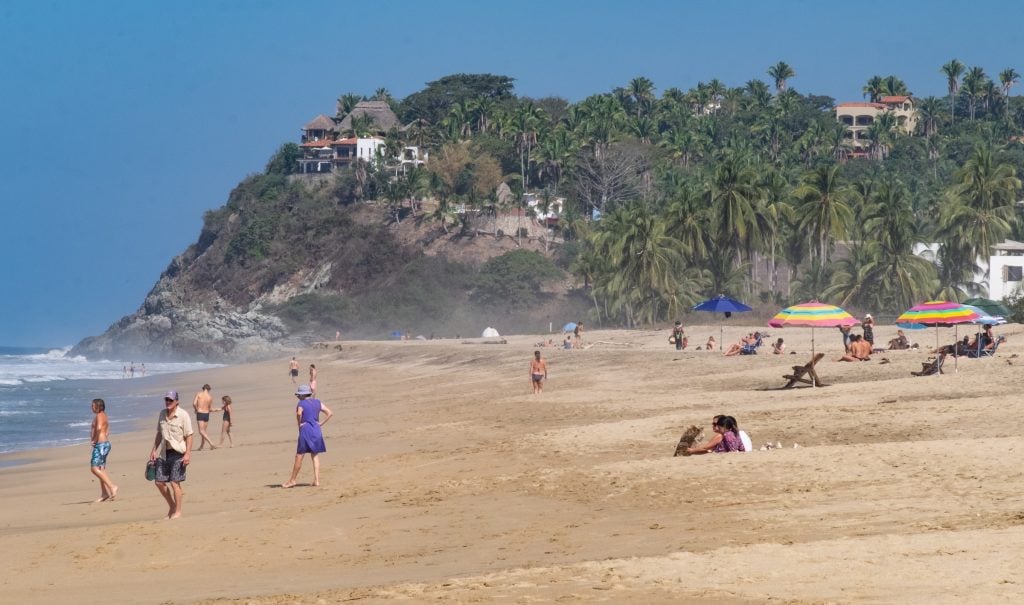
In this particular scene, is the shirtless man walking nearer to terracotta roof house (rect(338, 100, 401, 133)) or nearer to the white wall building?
the white wall building

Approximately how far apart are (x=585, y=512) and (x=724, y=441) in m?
3.20

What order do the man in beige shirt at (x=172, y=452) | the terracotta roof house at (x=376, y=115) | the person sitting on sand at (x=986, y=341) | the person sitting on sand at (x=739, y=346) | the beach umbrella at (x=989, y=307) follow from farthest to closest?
the terracotta roof house at (x=376, y=115) < the beach umbrella at (x=989, y=307) < the person sitting on sand at (x=739, y=346) < the person sitting on sand at (x=986, y=341) < the man in beige shirt at (x=172, y=452)

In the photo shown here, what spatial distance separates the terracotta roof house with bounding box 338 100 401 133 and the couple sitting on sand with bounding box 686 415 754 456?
107556 mm

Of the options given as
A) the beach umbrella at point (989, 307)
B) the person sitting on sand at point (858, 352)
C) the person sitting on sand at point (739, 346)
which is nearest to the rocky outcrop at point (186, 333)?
the beach umbrella at point (989, 307)

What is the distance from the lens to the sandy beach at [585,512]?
9203 millimetres

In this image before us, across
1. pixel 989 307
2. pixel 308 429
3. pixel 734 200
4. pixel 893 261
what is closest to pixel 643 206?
pixel 734 200

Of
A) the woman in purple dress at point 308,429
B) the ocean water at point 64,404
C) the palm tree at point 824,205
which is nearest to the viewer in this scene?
the woman in purple dress at point 308,429

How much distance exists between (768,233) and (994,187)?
1176cm

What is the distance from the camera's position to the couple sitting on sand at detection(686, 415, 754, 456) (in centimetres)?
1540

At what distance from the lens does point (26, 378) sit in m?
66.9

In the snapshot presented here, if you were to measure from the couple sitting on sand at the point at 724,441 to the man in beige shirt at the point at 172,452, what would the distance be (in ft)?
19.7

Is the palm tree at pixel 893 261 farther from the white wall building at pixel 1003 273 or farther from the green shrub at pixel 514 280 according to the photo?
the green shrub at pixel 514 280

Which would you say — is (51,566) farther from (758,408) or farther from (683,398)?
(683,398)

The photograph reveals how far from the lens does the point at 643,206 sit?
7381 cm
